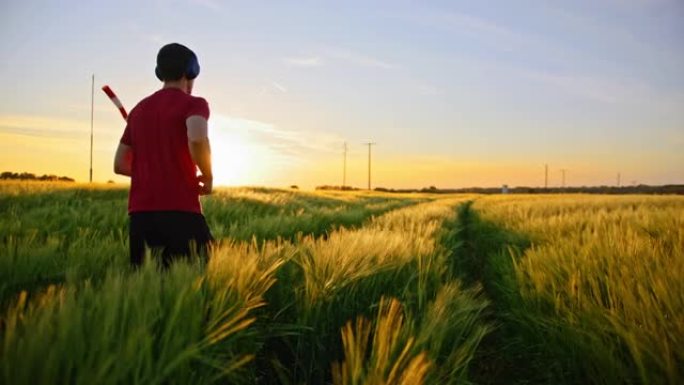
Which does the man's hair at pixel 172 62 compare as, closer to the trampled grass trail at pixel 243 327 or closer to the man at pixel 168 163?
the man at pixel 168 163

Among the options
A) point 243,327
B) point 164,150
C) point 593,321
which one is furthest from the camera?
point 164,150

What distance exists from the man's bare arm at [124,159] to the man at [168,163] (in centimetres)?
14

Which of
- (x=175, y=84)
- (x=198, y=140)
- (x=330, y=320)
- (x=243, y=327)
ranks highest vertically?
(x=175, y=84)

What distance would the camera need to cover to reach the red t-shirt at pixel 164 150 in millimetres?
2934

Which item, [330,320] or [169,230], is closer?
[330,320]

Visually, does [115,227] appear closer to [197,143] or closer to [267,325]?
[197,143]

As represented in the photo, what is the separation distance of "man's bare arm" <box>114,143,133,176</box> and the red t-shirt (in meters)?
0.20

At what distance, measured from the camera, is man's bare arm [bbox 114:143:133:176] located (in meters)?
3.20

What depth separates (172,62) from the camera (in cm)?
301

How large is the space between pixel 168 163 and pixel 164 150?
8cm

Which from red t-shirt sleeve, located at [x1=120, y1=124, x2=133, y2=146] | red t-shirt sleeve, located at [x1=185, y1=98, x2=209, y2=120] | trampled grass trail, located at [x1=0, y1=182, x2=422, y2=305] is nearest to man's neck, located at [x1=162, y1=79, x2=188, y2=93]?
red t-shirt sleeve, located at [x1=185, y1=98, x2=209, y2=120]

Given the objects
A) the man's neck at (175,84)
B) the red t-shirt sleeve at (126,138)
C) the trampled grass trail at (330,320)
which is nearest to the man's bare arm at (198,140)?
the man's neck at (175,84)

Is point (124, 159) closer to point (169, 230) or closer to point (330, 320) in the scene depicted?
point (169, 230)

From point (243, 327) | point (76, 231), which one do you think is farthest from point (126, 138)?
point (76, 231)
